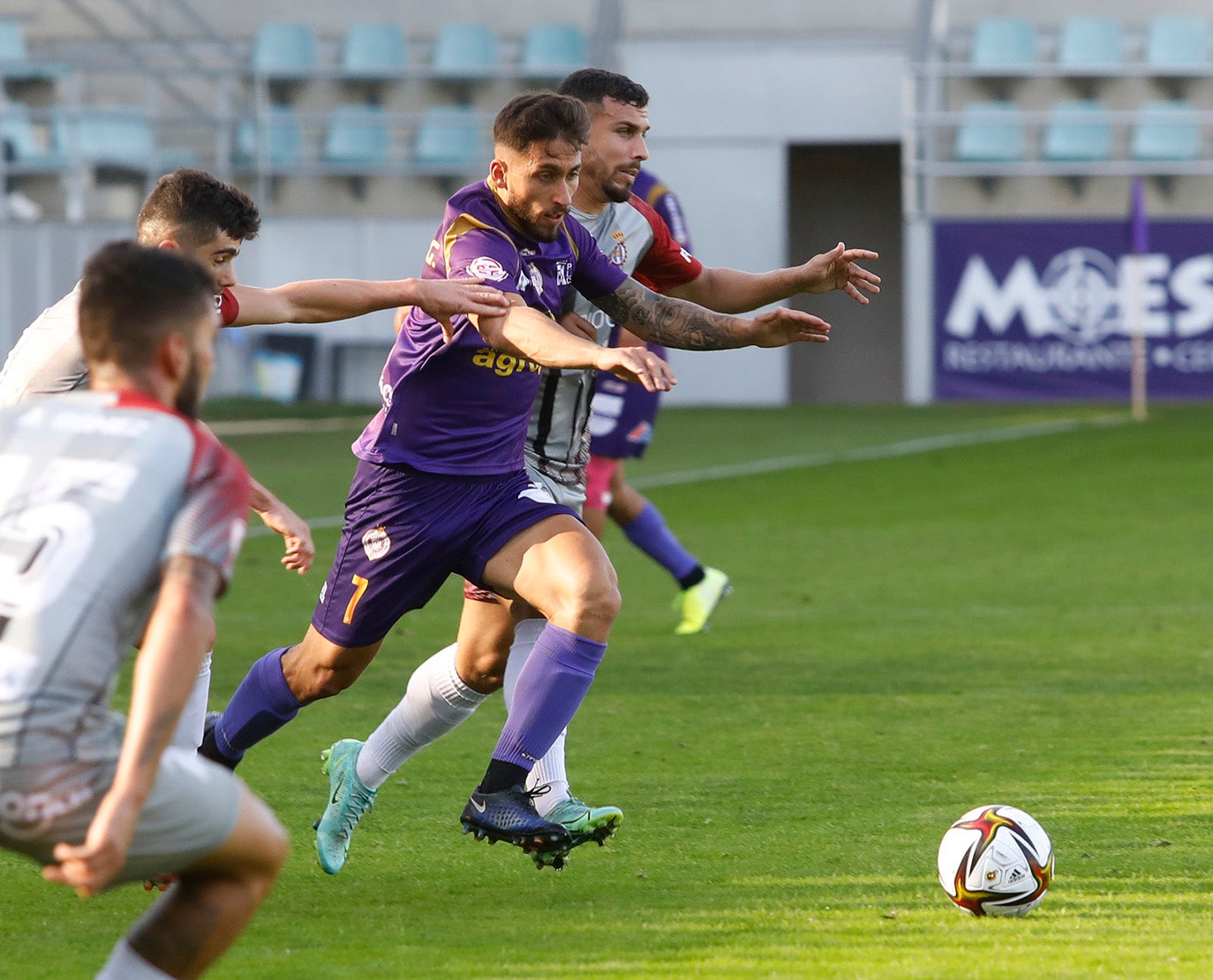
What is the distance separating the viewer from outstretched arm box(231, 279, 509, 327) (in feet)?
13.7

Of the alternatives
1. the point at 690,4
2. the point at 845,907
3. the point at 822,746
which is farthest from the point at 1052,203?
the point at 845,907

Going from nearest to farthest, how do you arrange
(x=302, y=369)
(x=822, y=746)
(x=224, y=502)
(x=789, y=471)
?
(x=224, y=502), (x=822, y=746), (x=789, y=471), (x=302, y=369)

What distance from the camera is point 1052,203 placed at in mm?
25719

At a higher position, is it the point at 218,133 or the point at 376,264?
the point at 218,133

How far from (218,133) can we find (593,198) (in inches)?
834

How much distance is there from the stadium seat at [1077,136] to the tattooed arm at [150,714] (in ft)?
80.7

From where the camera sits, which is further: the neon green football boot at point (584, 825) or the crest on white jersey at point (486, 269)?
the crest on white jersey at point (486, 269)

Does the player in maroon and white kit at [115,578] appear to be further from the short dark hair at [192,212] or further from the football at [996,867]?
the football at [996,867]

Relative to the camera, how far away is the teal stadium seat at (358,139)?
2636cm

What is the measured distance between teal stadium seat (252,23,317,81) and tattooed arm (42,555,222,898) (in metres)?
25.4

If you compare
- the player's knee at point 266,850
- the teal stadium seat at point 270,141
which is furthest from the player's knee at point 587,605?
the teal stadium seat at point 270,141

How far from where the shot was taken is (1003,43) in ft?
87.4

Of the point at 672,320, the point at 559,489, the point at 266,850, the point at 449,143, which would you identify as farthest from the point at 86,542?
the point at 449,143

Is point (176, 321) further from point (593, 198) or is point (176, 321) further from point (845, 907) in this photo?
point (593, 198)
